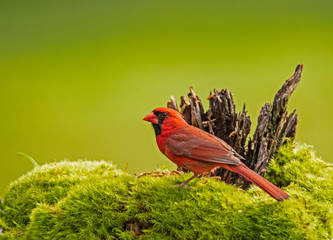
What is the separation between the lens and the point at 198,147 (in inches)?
120

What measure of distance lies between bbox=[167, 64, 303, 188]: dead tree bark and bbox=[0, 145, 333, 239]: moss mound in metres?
0.13

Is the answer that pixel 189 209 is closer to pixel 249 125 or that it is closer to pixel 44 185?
pixel 249 125

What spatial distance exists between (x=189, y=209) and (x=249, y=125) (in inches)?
39.8

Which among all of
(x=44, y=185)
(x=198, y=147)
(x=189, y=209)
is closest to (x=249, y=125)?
(x=198, y=147)

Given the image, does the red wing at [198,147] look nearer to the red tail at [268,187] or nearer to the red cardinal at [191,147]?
the red cardinal at [191,147]

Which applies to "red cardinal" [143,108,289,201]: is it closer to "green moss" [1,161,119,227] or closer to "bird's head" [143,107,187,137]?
"bird's head" [143,107,187,137]

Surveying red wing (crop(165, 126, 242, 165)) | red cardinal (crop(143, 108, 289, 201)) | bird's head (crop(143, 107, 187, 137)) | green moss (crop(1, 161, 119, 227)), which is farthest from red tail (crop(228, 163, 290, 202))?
green moss (crop(1, 161, 119, 227))

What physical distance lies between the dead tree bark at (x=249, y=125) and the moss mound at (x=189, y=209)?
13cm

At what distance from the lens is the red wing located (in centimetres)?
298

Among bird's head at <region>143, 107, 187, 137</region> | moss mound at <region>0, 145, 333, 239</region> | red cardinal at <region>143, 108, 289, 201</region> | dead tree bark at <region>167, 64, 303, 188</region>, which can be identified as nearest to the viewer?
moss mound at <region>0, 145, 333, 239</region>

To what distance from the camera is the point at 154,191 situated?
3051 mm

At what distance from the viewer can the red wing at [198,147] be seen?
117 inches

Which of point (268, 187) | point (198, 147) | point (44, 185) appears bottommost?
point (268, 187)

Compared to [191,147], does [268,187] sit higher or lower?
lower
